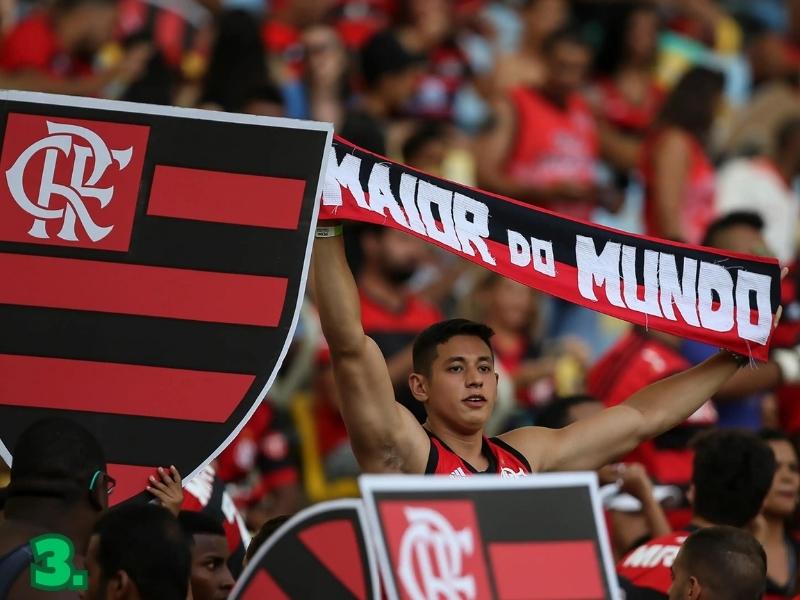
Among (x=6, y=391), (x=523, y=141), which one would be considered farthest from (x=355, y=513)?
(x=523, y=141)

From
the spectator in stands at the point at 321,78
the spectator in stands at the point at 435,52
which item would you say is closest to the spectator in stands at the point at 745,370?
the spectator in stands at the point at 321,78

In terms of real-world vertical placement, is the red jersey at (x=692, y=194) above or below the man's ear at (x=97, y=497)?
above

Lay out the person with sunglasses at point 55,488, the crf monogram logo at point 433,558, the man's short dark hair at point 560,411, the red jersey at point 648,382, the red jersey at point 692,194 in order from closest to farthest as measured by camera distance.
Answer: the crf monogram logo at point 433,558, the person with sunglasses at point 55,488, the man's short dark hair at point 560,411, the red jersey at point 648,382, the red jersey at point 692,194

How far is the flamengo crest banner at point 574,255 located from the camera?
5.73 meters

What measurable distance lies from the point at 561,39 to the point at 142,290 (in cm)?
709

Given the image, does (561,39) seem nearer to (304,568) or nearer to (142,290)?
(142,290)

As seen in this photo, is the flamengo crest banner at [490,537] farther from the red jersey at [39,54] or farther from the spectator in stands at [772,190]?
the spectator in stands at [772,190]

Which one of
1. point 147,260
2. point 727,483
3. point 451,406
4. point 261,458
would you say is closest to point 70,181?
point 147,260

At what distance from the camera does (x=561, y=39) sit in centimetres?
1214

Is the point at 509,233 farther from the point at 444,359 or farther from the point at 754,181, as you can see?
the point at 754,181

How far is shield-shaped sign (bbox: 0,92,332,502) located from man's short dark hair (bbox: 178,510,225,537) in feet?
1.62

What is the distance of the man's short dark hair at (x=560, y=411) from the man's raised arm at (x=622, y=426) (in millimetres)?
1332

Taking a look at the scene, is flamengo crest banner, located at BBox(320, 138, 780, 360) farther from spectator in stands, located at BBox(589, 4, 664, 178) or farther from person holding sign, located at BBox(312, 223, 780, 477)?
spectator in stands, located at BBox(589, 4, 664, 178)

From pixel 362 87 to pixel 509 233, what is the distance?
6.24 meters
